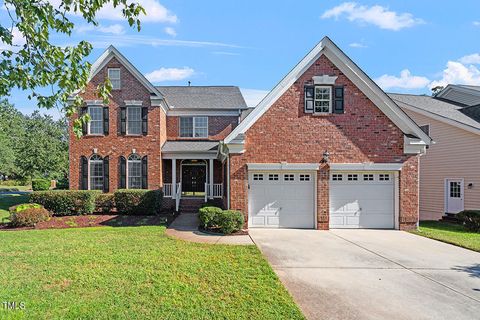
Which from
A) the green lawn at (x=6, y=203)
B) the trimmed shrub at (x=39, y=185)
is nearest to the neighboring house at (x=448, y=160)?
the green lawn at (x=6, y=203)

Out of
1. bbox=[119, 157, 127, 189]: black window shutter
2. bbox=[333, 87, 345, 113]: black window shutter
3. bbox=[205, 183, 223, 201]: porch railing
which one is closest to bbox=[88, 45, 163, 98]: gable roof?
bbox=[119, 157, 127, 189]: black window shutter

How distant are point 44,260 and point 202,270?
4.16 meters

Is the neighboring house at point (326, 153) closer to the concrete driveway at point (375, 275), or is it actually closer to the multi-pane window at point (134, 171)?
the concrete driveway at point (375, 275)

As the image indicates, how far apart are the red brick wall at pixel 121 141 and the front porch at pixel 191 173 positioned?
96 cm

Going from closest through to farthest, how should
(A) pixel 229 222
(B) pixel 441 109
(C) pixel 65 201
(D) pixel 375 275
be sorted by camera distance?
1. (D) pixel 375 275
2. (A) pixel 229 222
3. (C) pixel 65 201
4. (B) pixel 441 109

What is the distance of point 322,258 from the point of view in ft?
26.0

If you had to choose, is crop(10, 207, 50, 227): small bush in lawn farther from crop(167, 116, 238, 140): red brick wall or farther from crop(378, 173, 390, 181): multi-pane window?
crop(378, 173, 390, 181): multi-pane window

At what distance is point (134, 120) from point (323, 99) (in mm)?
11452

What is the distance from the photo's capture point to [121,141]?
1816 cm

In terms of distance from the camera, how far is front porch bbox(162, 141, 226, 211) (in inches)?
728

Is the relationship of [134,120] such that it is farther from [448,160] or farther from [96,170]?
[448,160]

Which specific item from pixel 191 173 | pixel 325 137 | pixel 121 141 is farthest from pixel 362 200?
pixel 121 141

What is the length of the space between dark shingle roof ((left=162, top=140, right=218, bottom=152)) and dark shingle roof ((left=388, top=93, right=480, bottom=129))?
12510mm

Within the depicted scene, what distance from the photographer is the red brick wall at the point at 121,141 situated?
18.1 m
